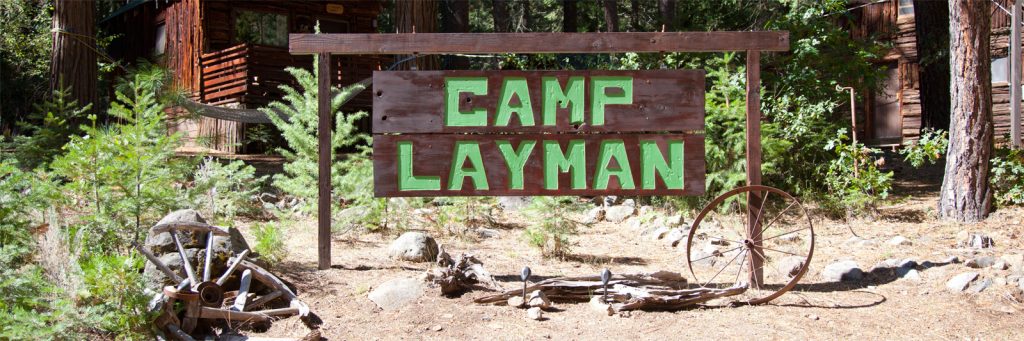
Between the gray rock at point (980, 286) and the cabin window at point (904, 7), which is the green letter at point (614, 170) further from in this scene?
the cabin window at point (904, 7)

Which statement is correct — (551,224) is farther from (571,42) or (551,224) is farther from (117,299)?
(117,299)

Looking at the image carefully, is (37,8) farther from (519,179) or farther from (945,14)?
(945,14)

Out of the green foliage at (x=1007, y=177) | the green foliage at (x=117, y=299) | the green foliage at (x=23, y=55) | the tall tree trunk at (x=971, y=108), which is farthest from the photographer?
the green foliage at (x=23, y=55)

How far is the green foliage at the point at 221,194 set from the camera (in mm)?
6305

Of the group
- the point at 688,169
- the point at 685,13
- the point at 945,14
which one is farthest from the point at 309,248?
the point at 685,13

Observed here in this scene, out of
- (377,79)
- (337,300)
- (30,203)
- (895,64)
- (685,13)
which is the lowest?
(337,300)

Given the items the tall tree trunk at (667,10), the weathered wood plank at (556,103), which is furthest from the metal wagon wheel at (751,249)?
the tall tree trunk at (667,10)

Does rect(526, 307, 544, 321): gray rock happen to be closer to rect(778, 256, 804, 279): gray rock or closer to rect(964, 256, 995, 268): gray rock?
rect(778, 256, 804, 279): gray rock

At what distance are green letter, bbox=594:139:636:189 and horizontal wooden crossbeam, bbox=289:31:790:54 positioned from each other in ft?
2.16

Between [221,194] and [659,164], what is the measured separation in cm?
442

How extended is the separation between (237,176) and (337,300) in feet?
9.48

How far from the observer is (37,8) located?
19297 mm

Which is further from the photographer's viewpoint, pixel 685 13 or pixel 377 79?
pixel 685 13

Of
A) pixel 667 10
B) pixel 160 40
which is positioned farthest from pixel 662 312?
pixel 160 40
